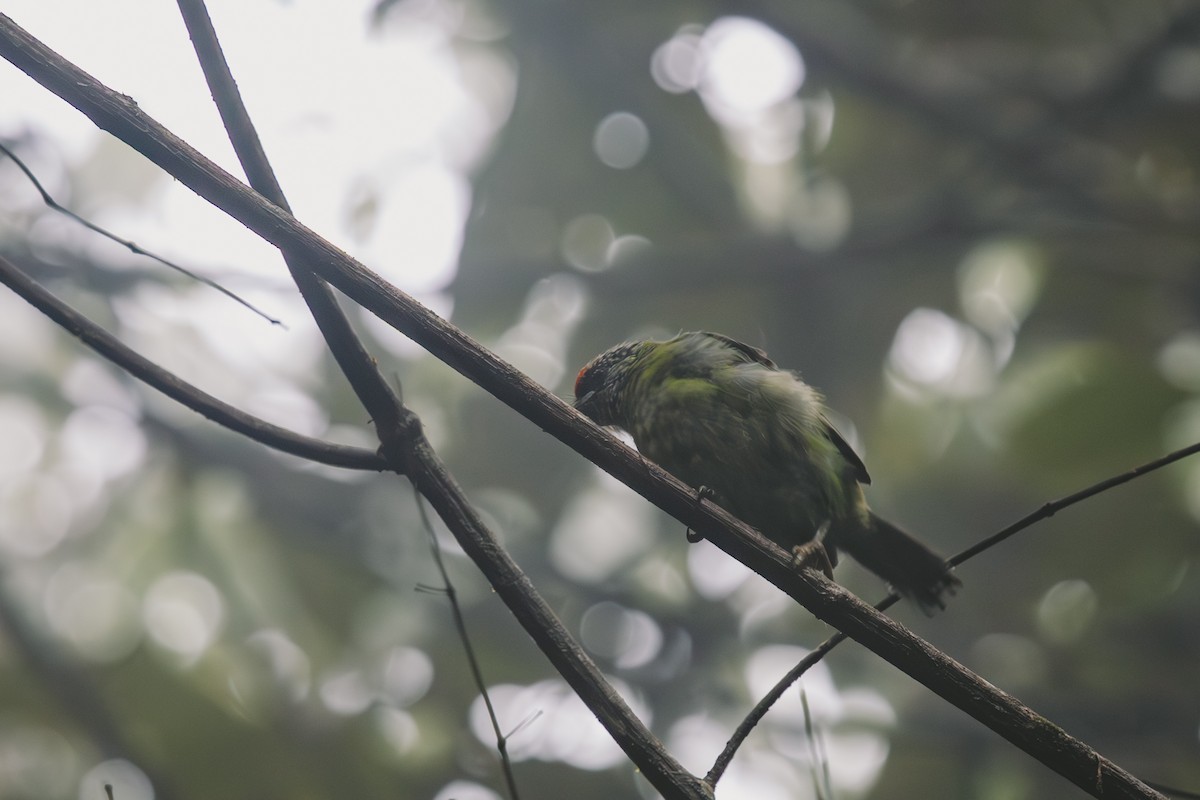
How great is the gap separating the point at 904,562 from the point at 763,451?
780mm

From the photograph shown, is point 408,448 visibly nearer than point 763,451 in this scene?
Yes

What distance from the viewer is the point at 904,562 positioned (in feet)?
12.3

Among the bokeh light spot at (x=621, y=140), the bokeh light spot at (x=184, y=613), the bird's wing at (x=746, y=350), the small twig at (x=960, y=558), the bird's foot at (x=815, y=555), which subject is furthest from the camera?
the bokeh light spot at (x=621, y=140)

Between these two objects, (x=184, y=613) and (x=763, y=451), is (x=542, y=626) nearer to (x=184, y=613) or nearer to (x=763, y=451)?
(x=763, y=451)

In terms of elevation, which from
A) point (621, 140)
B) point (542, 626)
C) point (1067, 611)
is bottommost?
point (542, 626)

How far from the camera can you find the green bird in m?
3.50

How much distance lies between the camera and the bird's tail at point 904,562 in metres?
3.73

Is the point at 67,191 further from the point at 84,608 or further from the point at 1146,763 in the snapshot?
the point at 1146,763

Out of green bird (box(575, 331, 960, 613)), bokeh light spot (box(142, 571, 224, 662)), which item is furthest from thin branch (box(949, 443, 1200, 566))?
bokeh light spot (box(142, 571, 224, 662))

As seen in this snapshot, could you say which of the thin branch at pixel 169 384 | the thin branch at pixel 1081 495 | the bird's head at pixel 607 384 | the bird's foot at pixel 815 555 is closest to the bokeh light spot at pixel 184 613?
the bird's head at pixel 607 384

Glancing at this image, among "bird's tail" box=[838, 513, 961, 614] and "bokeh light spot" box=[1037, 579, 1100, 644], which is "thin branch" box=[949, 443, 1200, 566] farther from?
"bokeh light spot" box=[1037, 579, 1100, 644]

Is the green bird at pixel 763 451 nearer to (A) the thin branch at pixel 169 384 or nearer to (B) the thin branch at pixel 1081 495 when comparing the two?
(B) the thin branch at pixel 1081 495

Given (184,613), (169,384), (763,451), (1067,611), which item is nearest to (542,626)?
(169,384)

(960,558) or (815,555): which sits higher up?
(815,555)
